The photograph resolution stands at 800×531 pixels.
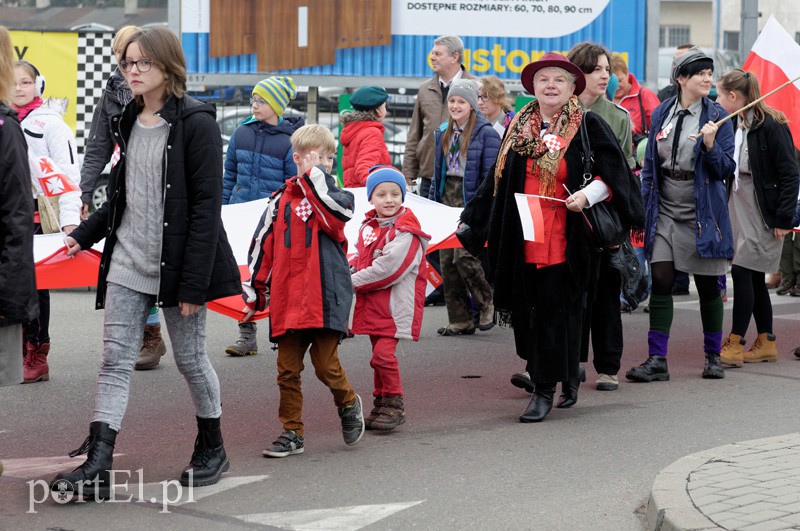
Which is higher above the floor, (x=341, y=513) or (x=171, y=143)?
(x=171, y=143)

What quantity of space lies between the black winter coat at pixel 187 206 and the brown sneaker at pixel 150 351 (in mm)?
3019

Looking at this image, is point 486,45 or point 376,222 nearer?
point 376,222

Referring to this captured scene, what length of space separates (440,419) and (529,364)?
1.94ft

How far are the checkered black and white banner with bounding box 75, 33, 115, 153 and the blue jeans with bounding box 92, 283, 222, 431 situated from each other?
34.3ft

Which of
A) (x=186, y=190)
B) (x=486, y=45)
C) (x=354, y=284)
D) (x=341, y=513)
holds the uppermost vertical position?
(x=486, y=45)

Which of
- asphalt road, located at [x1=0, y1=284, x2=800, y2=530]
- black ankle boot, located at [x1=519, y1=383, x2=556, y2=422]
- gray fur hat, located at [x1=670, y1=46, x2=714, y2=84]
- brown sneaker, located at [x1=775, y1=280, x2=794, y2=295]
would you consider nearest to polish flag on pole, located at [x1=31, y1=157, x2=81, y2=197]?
asphalt road, located at [x1=0, y1=284, x2=800, y2=530]

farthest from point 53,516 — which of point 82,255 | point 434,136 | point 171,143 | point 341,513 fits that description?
point 434,136

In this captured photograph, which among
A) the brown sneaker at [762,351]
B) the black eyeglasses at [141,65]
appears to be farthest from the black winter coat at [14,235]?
the brown sneaker at [762,351]

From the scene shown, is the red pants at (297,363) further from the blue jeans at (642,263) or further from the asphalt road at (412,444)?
A: the blue jeans at (642,263)

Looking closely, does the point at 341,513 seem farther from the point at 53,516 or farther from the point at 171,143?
the point at 171,143

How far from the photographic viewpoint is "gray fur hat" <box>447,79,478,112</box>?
31.9 feet

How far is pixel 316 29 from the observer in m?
16.1

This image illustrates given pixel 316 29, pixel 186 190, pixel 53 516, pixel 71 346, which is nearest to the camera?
pixel 53 516

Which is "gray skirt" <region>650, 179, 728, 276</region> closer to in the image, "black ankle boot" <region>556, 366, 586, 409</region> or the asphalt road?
the asphalt road
